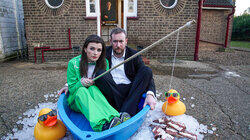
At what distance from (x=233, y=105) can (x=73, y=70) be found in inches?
116

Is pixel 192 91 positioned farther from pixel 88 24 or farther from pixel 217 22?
pixel 217 22

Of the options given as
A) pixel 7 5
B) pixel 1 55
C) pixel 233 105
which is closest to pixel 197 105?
pixel 233 105

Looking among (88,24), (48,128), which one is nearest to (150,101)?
(48,128)

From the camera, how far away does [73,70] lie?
7.41 feet

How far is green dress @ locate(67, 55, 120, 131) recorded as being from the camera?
5.91 feet

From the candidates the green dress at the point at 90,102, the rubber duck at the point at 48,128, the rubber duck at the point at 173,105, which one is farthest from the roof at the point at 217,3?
the rubber duck at the point at 48,128

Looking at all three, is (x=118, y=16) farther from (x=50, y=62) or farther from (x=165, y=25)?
(x=50, y=62)

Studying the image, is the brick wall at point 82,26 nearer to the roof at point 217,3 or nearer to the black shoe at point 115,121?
the roof at point 217,3

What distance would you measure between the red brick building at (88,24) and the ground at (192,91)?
0.99 m

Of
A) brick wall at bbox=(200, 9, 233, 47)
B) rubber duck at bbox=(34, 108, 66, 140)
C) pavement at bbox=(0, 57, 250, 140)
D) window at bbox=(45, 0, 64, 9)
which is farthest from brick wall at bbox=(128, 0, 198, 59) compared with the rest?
rubber duck at bbox=(34, 108, 66, 140)

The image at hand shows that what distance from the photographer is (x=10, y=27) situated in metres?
7.64

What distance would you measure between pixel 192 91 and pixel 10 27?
26.6 ft

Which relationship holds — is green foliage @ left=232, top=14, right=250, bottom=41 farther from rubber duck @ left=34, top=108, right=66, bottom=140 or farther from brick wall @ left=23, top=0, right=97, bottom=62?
rubber duck @ left=34, top=108, right=66, bottom=140

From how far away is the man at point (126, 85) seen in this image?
7.40 feet
